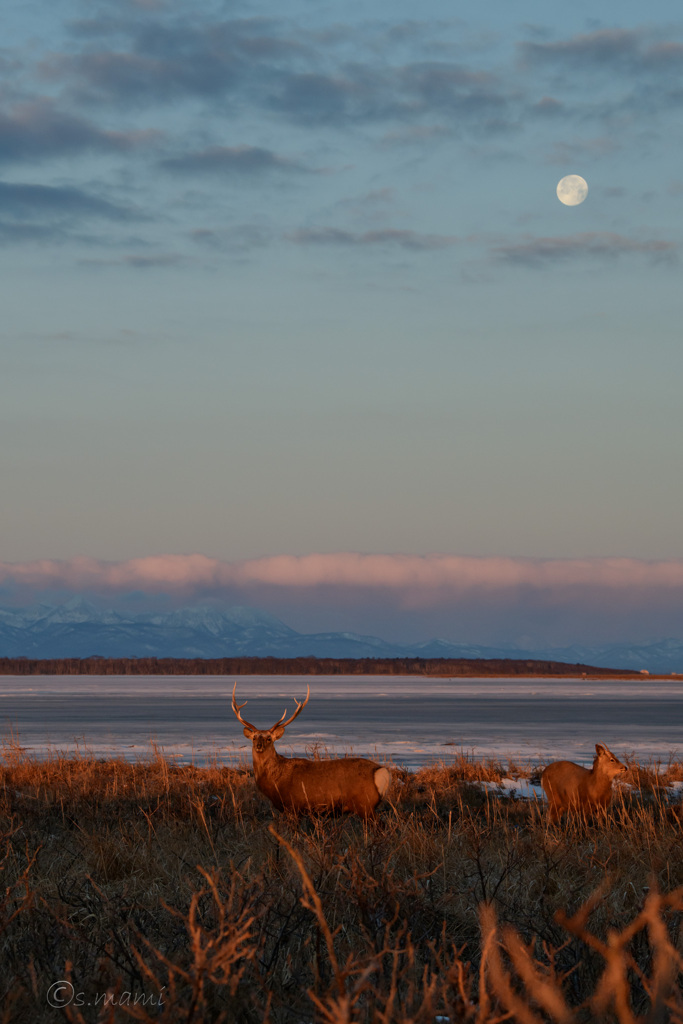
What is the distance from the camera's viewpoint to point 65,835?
11.3m

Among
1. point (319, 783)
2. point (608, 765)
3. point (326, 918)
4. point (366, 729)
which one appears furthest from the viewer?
point (366, 729)

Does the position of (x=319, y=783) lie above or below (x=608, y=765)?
below

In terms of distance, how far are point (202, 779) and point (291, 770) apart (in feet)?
19.5

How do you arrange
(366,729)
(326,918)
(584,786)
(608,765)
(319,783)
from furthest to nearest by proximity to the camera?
1. (366,729)
2. (584,786)
3. (608,765)
4. (319,783)
5. (326,918)

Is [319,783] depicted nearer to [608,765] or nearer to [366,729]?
[608,765]

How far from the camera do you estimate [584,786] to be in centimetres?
1237

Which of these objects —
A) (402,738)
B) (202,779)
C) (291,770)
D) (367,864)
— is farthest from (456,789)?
(402,738)

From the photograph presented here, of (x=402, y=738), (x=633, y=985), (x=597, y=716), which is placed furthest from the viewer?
(x=597, y=716)

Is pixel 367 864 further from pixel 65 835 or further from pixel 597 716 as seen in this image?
pixel 597 716

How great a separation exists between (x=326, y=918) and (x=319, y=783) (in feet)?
17.5

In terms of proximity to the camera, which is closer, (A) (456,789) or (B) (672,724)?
(A) (456,789)

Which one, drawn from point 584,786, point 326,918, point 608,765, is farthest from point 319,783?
point 326,918

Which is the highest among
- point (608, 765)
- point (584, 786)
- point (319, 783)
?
point (608, 765)

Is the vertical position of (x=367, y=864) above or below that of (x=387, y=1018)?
below
